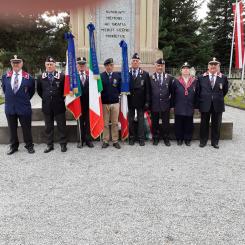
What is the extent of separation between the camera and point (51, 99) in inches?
212

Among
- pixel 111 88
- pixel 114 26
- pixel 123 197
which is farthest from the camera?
pixel 114 26

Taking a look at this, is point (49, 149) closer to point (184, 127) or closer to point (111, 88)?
point (111, 88)

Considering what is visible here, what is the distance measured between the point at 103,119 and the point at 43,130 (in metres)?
1.27

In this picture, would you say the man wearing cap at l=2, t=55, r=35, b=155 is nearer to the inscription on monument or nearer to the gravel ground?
the gravel ground

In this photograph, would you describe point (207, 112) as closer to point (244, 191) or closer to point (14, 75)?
point (244, 191)

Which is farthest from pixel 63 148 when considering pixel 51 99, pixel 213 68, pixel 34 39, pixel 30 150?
pixel 34 39

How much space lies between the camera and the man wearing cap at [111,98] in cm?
560

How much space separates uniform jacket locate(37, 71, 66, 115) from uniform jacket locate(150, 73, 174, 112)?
1.70 metres

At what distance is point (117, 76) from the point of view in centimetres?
563

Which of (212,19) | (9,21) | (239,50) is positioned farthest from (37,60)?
(212,19)

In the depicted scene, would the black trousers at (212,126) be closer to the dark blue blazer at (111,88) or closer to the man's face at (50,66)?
the dark blue blazer at (111,88)

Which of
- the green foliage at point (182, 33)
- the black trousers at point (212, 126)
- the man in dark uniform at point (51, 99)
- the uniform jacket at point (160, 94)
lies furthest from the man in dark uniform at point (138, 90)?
the green foliage at point (182, 33)

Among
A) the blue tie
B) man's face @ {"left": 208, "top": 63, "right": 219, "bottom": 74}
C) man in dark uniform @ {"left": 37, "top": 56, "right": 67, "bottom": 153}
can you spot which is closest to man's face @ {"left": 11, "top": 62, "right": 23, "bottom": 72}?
man in dark uniform @ {"left": 37, "top": 56, "right": 67, "bottom": 153}

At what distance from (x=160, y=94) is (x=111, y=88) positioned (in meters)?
0.93
